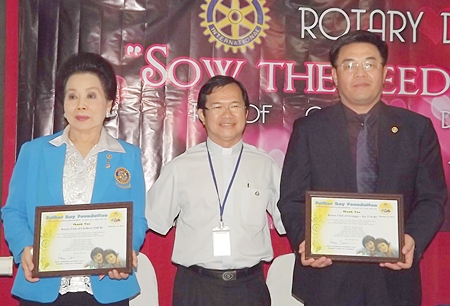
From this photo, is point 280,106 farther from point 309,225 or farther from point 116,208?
point 116,208

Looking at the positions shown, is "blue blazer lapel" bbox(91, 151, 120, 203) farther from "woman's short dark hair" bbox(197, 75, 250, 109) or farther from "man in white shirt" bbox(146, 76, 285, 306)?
"woman's short dark hair" bbox(197, 75, 250, 109)

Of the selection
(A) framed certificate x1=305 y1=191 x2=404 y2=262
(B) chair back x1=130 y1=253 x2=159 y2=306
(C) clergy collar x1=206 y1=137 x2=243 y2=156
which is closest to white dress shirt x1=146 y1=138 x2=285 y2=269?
(C) clergy collar x1=206 y1=137 x2=243 y2=156

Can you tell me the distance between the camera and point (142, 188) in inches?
103

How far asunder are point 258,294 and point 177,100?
1347mm

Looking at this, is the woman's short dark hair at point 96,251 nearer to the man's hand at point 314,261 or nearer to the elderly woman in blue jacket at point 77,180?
the elderly woman in blue jacket at point 77,180

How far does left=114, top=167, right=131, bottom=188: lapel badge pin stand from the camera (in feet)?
8.29

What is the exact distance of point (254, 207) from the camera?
2.90 metres

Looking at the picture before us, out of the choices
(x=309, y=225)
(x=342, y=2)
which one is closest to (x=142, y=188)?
(x=309, y=225)

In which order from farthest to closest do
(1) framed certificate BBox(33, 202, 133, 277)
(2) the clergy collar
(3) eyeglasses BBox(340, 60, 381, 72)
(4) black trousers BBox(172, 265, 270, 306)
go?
(2) the clergy collar
(4) black trousers BBox(172, 265, 270, 306)
(3) eyeglasses BBox(340, 60, 381, 72)
(1) framed certificate BBox(33, 202, 133, 277)

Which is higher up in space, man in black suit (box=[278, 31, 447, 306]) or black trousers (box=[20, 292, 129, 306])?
man in black suit (box=[278, 31, 447, 306])

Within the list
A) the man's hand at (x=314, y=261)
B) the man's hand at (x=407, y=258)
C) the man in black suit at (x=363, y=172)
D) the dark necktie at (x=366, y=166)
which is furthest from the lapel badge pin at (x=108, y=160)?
the man's hand at (x=407, y=258)

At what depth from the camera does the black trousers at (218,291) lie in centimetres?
277

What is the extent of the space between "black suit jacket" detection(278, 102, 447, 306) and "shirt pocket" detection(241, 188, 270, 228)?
288mm

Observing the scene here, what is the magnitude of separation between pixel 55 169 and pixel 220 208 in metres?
0.89
